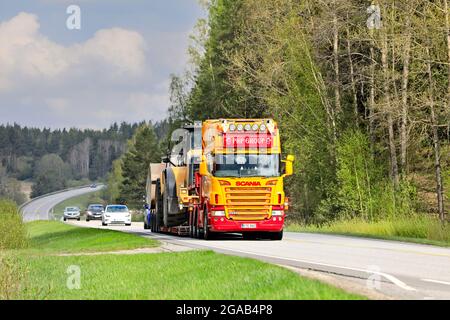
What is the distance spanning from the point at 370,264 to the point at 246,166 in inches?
482

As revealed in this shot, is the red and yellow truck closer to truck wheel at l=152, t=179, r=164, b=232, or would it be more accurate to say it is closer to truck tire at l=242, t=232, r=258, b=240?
truck tire at l=242, t=232, r=258, b=240

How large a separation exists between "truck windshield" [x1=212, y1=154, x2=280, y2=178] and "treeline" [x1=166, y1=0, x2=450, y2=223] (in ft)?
24.5

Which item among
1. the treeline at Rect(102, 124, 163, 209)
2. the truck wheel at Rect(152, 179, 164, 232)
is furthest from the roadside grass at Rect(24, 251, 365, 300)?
the treeline at Rect(102, 124, 163, 209)

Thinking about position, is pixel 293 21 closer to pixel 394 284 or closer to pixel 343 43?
pixel 343 43

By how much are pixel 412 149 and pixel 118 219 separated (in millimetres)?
27849

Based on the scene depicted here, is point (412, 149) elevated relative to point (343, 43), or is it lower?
lower

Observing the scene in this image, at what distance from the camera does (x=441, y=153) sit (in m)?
40.8

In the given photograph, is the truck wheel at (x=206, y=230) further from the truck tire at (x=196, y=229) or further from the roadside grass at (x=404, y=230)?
the roadside grass at (x=404, y=230)

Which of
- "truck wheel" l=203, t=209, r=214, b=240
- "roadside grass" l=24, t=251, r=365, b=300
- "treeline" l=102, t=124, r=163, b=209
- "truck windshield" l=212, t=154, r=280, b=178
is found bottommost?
"roadside grass" l=24, t=251, r=365, b=300

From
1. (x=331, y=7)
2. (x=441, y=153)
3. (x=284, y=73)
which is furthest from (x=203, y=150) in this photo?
(x=284, y=73)

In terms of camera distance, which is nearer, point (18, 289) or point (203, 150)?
point (18, 289)

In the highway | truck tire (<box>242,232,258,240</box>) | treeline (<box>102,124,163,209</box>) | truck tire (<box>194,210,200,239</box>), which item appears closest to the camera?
the highway

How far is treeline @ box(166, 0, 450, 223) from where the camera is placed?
39125 millimetres

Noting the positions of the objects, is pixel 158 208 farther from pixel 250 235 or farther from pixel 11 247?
pixel 250 235
